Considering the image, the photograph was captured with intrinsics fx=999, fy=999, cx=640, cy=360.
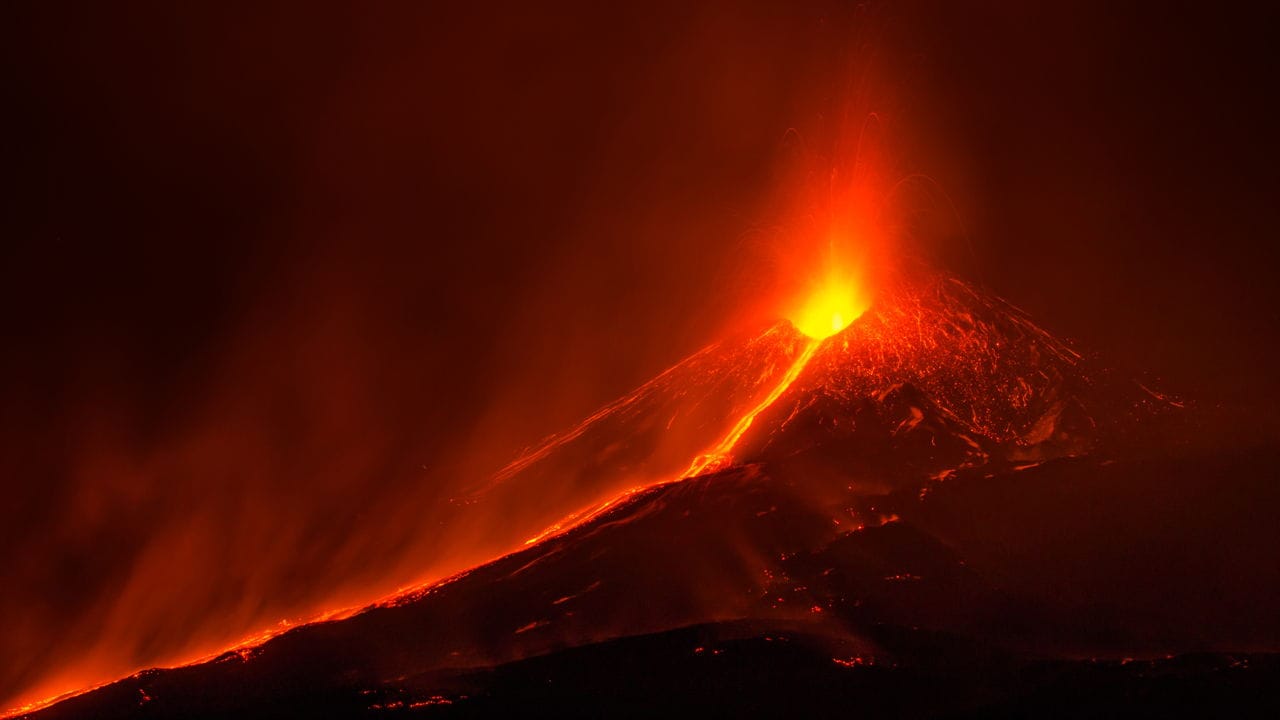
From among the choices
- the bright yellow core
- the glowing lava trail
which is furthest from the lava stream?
the bright yellow core

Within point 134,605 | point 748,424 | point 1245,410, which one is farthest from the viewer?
point 1245,410

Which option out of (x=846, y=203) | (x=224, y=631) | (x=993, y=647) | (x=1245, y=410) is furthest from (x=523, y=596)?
(x=1245, y=410)

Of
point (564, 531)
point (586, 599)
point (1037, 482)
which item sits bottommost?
point (1037, 482)

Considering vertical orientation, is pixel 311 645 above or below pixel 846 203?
below

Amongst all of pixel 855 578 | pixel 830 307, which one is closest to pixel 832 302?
pixel 830 307

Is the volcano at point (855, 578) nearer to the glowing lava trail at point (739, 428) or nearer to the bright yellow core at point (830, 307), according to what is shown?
the glowing lava trail at point (739, 428)

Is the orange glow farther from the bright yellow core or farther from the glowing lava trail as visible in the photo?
the glowing lava trail

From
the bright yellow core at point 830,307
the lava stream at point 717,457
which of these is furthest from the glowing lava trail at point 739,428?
the bright yellow core at point 830,307

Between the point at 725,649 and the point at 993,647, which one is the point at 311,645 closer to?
the point at 725,649
